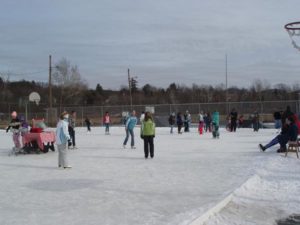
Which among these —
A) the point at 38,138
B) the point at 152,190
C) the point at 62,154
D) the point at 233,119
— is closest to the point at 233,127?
the point at 233,119

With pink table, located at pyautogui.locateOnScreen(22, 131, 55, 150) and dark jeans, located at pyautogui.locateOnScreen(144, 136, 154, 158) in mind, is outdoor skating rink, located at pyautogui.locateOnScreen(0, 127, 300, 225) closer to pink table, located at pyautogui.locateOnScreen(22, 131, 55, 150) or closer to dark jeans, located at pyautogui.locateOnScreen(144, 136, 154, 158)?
dark jeans, located at pyautogui.locateOnScreen(144, 136, 154, 158)

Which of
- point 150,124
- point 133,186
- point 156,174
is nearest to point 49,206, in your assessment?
point 133,186

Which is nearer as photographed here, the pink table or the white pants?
the white pants

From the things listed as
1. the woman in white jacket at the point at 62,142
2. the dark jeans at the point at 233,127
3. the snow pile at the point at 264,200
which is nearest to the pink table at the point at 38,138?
the woman in white jacket at the point at 62,142

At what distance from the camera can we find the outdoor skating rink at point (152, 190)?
23.9ft

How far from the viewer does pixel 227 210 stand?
7.92 metres

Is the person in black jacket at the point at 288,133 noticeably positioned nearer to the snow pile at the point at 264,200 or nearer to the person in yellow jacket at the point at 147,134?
the snow pile at the point at 264,200

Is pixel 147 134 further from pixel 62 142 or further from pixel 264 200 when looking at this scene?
pixel 264 200

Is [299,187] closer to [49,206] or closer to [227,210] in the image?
[227,210]

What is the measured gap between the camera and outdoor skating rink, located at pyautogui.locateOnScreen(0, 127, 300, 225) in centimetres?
729

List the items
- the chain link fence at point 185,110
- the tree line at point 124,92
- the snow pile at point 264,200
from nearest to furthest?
the snow pile at point 264,200, the chain link fence at point 185,110, the tree line at point 124,92

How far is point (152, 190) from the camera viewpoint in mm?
9492

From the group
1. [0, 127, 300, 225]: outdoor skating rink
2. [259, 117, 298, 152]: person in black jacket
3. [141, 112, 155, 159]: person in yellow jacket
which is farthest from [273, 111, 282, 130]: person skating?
[141, 112, 155, 159]: person in yellow jacket

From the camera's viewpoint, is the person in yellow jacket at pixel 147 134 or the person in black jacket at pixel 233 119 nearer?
the person in yellow jacket at pixel 147 134
